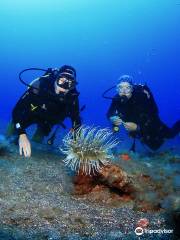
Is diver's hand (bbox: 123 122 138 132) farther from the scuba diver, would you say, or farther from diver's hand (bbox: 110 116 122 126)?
the scuba diver

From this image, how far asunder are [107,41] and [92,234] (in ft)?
398

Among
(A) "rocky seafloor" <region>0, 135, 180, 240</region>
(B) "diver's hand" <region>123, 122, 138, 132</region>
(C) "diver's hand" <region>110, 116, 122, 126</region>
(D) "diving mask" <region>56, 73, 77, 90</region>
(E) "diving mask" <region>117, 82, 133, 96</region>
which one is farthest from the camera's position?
(E) "diving mask" <region>117, 82, 133, 96</region>

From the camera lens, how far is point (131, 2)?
93812 mm

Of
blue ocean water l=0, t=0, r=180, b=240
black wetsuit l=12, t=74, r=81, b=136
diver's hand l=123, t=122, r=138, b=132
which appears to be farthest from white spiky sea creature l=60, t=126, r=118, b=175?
blue ocean water l=0, t=0, r=180, b=240

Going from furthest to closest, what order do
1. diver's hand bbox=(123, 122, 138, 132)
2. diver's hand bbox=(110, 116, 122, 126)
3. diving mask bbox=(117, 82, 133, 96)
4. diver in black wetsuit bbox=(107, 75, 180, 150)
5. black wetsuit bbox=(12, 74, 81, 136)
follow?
diver in black wetsuit bbox=(107, 75, 180, 150) < diving mask bbox=(117, 82, 133, 96) < diver's hand bbox=(123, 122, 138, 132) < diver's hand bbox=(110, 116, 122, 126) < black wetsuit bbox=(12, 74, 81, 136)

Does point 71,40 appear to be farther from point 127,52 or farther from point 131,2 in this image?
point 131,2

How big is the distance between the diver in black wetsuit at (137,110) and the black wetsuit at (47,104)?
230 centimetres

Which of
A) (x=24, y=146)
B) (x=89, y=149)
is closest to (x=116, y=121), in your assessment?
(x=24, y=146)

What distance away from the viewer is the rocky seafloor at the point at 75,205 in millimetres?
4016

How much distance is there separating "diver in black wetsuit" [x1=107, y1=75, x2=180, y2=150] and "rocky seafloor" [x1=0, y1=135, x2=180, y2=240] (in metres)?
4.15

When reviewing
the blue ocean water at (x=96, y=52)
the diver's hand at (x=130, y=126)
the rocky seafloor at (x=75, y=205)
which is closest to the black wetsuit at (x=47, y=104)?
the rocky seafloor at (x=75, y=205)

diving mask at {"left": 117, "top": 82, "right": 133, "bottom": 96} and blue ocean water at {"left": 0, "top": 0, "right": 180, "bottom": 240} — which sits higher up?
blue ocean water at {"left": 0, "top": 0, "right": 180, "bottom": 240}

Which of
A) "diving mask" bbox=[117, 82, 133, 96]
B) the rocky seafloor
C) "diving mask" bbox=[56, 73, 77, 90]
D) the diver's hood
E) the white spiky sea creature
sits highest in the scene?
"diving mask" bbox=[117, 82, 133, 96]

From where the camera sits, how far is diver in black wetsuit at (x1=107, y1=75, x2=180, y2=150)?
10.8m
